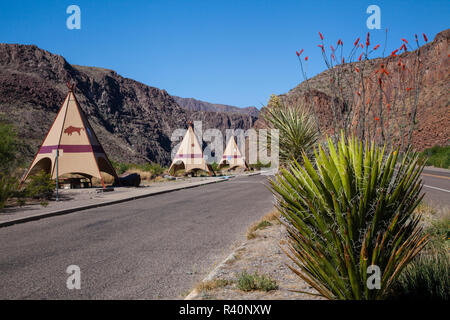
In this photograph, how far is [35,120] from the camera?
2438 inches

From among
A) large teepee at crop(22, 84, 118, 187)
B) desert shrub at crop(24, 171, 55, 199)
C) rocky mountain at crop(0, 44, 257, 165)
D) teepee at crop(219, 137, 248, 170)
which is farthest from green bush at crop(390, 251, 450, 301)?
teepee at crop(219, 137, 248, 170)

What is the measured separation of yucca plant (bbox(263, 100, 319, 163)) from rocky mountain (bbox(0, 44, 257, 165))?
81.5 ft

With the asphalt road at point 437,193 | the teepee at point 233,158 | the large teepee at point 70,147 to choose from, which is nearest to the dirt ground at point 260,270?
the asphalt road at point 437,193

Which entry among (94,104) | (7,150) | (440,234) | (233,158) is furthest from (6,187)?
(94,104)

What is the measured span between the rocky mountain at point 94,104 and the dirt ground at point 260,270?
25699 millimetres

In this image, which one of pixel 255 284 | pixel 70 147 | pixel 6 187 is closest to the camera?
pixel 255 284

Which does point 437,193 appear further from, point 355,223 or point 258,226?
point 355,223

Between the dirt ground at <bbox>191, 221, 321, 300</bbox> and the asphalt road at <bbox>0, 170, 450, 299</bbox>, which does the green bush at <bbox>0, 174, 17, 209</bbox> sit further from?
the dirt ground at <bbox>191, 221, 321, 300</bbox>

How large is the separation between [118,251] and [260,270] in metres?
2.87

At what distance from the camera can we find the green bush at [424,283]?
3.08 meters

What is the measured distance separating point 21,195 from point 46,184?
1431 mm

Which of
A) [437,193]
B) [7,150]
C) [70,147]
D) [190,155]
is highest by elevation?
[70,147]

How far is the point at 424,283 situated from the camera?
10.7 ft
